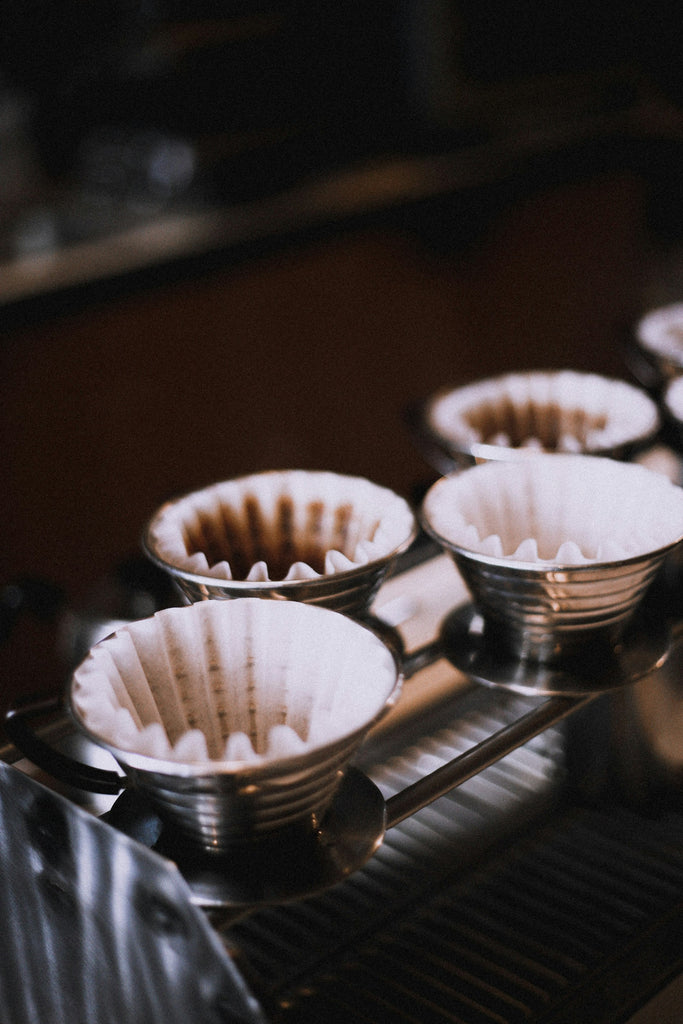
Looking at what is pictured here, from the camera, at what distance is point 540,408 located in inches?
51.2

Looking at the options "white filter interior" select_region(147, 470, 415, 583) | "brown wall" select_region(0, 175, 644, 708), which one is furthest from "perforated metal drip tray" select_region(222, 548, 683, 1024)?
"brown wall" select_region(0, 175, 644, 708)

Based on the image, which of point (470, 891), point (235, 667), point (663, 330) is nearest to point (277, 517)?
point (235, 667)

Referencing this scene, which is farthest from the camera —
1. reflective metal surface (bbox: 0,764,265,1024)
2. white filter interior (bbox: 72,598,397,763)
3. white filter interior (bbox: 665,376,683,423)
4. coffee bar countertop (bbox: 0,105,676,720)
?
coffee bar countertop (bbox: 0,105,676,720)

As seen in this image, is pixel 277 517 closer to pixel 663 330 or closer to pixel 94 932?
pixel 94 932

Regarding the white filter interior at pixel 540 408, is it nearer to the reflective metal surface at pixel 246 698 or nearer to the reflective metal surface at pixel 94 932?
the reflective metal surface at pixel 246 698

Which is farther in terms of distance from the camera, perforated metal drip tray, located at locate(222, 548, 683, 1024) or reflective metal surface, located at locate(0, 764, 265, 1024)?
perforated metal drip tray, located at locate(222, 548, 683, 1024)

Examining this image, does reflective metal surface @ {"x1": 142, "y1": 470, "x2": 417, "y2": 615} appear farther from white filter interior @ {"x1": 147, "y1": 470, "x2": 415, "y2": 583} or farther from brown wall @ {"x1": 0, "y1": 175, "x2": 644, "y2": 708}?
brown wall @ {"x1": 0, "y1": 175, "x2": 644, "y2": 708}

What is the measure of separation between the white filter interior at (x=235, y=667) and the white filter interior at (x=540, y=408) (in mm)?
485

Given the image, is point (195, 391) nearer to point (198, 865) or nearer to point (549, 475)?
point (549, 475)

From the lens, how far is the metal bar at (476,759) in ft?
2.50

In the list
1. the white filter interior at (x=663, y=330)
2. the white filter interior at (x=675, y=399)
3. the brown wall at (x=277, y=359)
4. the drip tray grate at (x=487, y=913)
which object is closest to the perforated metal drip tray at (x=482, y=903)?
the drip tray grate at (x=487, y=913)

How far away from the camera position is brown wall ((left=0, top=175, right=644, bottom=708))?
268 centimetres

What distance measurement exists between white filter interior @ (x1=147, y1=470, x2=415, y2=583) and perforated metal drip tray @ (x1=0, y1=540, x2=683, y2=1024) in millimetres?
110

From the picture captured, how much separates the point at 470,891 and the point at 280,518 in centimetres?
43
